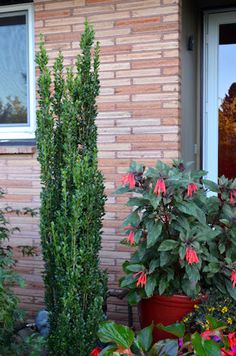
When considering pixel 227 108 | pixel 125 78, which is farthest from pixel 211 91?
pixel 125 78

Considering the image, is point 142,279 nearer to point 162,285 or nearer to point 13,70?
point 162,285

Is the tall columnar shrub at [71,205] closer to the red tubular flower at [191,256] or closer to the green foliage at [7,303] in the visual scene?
the green foliage at [7,303]

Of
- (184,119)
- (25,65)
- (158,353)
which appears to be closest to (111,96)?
(184,119)

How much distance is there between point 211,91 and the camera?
462cm

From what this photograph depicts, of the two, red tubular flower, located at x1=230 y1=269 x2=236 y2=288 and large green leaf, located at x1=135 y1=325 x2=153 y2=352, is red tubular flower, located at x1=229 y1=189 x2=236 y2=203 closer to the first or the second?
red tubular flower, located at x1=230 y1=269 x2=236 y2=288

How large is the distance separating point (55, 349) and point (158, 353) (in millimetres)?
699

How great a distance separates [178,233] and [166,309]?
0.47m

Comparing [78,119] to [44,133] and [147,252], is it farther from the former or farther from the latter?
[147,252]

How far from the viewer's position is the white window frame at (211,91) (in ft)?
15.0

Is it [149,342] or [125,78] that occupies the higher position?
[125,78]

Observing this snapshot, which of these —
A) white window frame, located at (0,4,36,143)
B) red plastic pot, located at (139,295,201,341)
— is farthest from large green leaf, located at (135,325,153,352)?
white window frame, located at (0,4,36,143)

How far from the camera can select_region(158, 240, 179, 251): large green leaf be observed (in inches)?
107

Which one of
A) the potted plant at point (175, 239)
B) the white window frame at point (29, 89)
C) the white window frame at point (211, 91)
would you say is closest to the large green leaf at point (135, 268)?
the potted plant at point (175, 239)

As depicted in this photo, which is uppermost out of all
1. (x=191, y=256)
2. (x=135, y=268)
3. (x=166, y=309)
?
(x=191, y=256)
